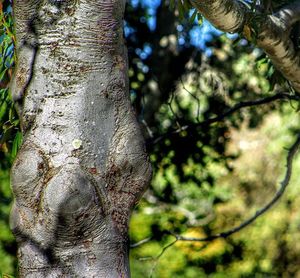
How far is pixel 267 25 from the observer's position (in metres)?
4.30

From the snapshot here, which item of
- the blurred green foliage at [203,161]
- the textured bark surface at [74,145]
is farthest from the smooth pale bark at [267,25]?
the blurred green foliage at [203,161]

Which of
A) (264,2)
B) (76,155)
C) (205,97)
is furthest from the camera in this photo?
(205,97)

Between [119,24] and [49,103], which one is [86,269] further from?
[119,24]

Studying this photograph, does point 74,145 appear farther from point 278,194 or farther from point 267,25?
point 278,194

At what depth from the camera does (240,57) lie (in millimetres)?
7848

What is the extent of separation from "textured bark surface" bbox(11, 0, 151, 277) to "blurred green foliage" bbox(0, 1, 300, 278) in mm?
4205

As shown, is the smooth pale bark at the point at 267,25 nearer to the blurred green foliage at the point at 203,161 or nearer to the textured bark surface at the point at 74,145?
the textured bark surface at the point at 74,145

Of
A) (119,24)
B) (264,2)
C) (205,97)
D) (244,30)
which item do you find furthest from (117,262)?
(205,97)

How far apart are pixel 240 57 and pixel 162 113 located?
90 centimetres

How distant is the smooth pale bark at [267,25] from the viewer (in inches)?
153

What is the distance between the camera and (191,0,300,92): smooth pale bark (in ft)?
12.8

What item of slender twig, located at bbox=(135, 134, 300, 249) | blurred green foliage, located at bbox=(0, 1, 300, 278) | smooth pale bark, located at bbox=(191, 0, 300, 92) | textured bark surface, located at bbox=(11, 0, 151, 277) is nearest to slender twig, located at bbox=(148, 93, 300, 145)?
blurred green foliage, located at bbox=(0, 1, 300, 278)

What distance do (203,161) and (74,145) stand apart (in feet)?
16.9

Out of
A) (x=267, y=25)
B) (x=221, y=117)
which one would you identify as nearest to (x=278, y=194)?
(x=221, y=117)
